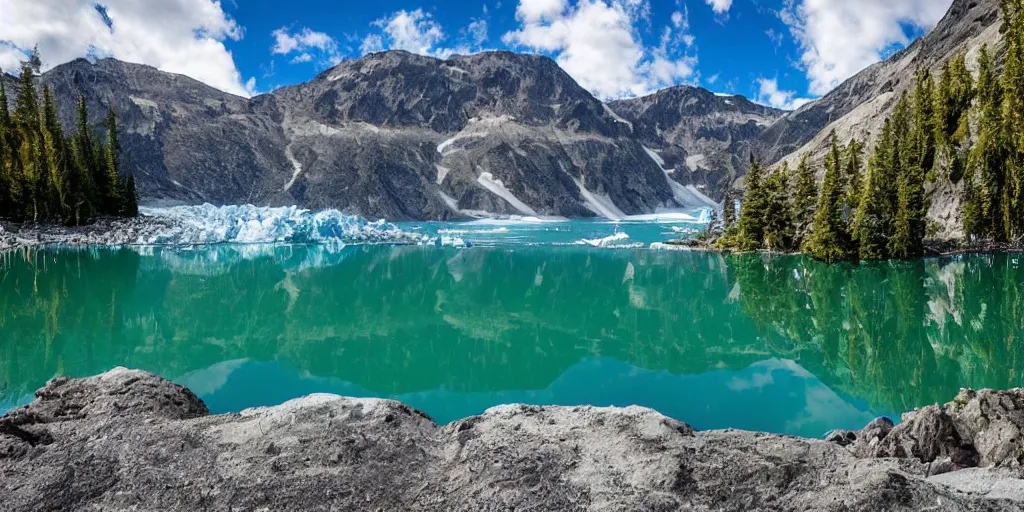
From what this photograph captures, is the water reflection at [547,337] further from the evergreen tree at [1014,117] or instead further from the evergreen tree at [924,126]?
the evergreen tree at [924,126]

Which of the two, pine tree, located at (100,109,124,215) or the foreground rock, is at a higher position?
pine tree, located at (100,109,124,215)

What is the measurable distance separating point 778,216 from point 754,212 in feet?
5.85

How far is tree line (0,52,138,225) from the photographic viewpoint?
54156mm

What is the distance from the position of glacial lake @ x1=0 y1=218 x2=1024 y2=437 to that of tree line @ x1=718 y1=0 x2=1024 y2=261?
6.24 meters

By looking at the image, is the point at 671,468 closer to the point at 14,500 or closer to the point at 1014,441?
the point at 1014,441

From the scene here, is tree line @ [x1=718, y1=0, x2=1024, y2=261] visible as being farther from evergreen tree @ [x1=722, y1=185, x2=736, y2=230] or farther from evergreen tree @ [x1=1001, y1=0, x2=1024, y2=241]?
evergreen tree @ [x1=722, y1=185, x2=736, y2=230]

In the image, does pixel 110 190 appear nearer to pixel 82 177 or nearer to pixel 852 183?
pixel 82 177

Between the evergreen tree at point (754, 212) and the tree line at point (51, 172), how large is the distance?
61.4m

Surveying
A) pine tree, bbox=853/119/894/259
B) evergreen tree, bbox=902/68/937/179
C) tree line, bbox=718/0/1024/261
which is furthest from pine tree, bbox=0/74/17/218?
evergreen tree, bbox=902/68/937/179

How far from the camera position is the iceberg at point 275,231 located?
54.7 meters

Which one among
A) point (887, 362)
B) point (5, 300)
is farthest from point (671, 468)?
point (5, 300)

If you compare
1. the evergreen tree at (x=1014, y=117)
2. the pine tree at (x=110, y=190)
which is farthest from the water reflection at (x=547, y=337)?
the pine tree at (x=110, y=190)

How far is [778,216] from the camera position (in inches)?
1847

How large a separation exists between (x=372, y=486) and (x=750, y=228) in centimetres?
4782
